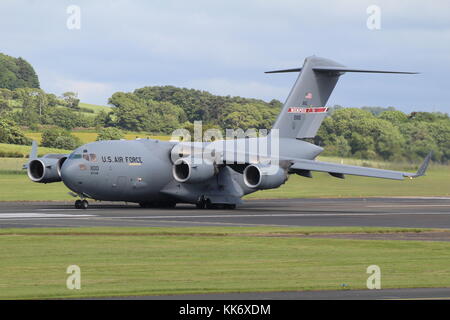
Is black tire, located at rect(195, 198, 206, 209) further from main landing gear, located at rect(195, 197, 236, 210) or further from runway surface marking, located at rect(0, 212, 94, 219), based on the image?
runway surface marking, located at rect(0, 212, 94, 219)

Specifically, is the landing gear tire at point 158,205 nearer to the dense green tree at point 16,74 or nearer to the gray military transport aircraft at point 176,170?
the gray military transport aircraft at point 176,170

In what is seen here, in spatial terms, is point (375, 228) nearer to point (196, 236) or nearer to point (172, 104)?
point (196, 236)

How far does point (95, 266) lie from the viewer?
2391 cm

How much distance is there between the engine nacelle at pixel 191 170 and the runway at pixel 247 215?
171 cm

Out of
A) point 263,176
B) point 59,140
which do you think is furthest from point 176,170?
point 59,140

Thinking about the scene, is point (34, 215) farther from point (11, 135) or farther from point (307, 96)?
point (11, 135)

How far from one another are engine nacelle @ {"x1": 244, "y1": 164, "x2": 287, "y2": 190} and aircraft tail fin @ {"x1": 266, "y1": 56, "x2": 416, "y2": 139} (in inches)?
234

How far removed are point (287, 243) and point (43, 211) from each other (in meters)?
18.8

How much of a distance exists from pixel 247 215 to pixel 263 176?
4303 mm

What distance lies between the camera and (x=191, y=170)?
49.0 meters

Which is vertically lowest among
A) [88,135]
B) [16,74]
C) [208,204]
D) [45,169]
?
[208,204]

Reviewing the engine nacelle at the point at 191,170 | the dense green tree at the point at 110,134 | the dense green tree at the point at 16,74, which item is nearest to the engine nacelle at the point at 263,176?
the engine nacelle at the point at 191,170
